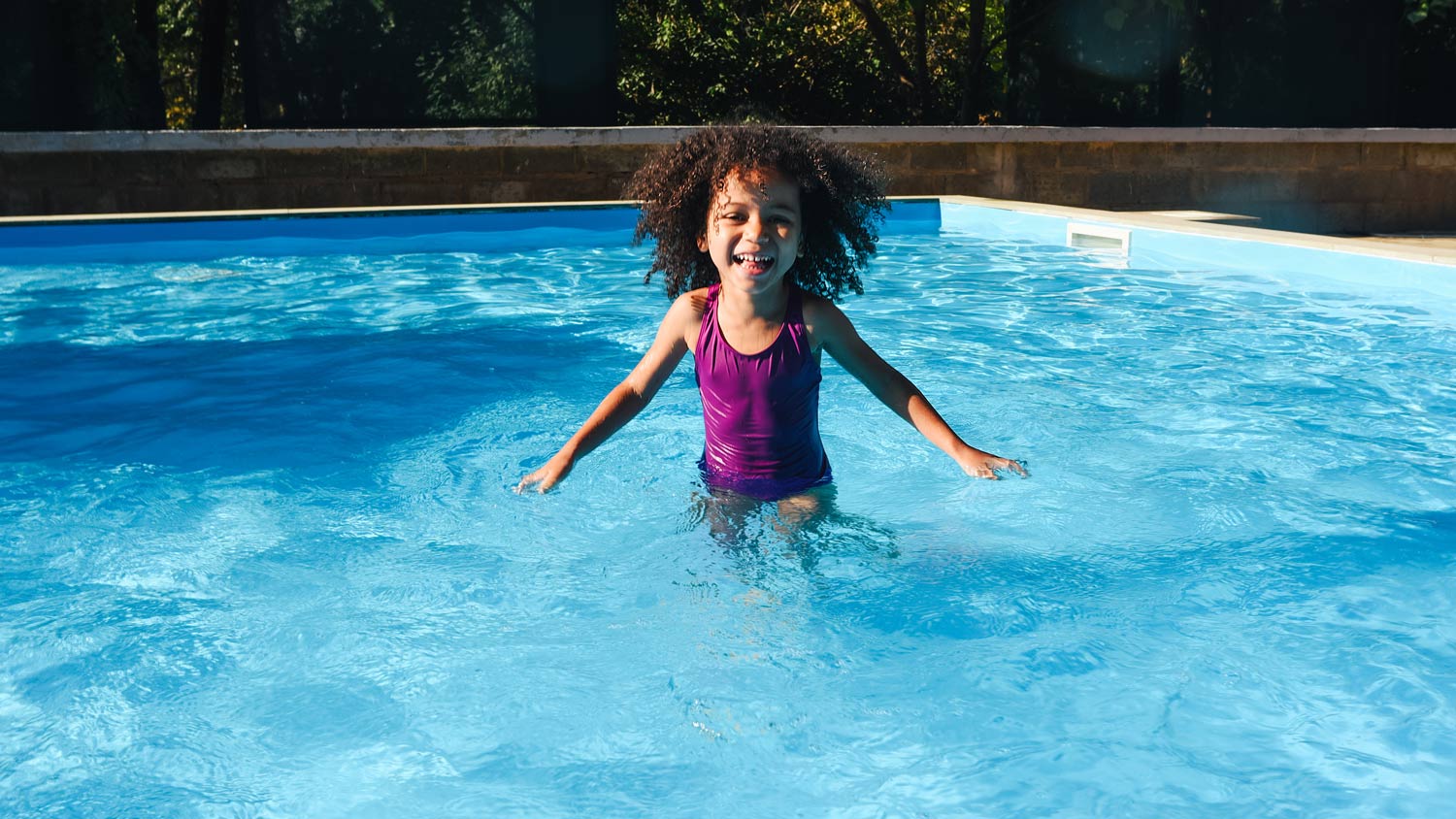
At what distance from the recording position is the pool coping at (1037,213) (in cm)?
763

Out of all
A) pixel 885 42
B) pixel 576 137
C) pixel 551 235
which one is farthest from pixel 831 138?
pixel 885 42

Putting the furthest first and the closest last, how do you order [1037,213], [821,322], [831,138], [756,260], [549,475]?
[831,138] < [1037,213] < [821,322] < [549,475] < [756,260]

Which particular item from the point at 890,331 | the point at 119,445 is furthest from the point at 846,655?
the point at 890,331

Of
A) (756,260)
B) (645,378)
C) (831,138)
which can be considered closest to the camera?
(756,260)

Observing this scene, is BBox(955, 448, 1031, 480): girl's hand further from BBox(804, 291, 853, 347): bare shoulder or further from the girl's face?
the girl's face

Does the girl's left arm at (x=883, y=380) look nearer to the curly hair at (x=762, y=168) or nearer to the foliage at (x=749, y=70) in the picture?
the curly hair at (x=762, y=168)

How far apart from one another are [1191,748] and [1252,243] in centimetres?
650

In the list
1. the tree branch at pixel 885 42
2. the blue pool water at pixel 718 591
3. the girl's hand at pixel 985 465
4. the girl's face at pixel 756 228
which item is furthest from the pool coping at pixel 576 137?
the girl's hand at pixel 985 465

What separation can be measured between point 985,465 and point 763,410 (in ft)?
2.07

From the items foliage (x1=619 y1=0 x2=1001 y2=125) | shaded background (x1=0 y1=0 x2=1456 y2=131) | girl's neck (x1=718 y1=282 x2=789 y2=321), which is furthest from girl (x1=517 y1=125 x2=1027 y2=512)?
foliage (x1=619 y1=0 x2=1001 y2=125)

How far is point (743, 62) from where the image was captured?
53.6ft

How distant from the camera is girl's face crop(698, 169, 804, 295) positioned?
3213 mm

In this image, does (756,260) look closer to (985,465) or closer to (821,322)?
(821,322)

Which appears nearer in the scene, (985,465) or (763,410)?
(985,465)
